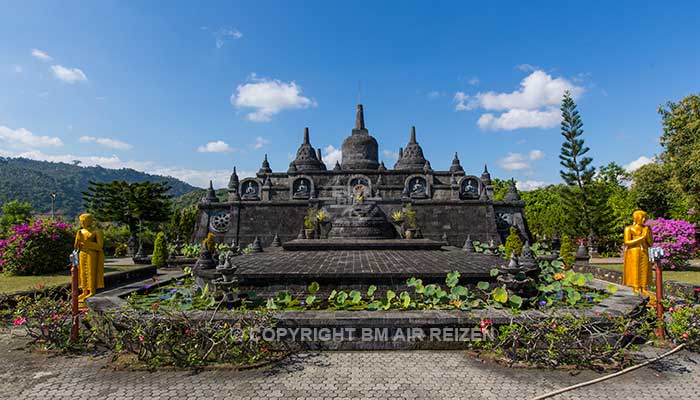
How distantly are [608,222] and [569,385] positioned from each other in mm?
27892

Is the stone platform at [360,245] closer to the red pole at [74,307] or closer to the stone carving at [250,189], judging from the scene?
the red pole at [74,307]

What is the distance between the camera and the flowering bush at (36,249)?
39.1 feet

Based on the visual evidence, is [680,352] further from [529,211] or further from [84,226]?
[529,211]

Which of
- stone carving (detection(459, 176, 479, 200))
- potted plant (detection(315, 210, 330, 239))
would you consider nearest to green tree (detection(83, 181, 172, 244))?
potted plant (detection(315, 210, 330, 239))

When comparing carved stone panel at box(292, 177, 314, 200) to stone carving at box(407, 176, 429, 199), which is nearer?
stone carving at box(407, 176, 429, 199)

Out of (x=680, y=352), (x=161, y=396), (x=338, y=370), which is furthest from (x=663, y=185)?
(x=161, y=396)

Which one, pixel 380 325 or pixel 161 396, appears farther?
pixel 380 325

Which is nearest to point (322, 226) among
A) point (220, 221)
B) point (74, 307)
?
point (220, 221)

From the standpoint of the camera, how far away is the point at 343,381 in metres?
4.37

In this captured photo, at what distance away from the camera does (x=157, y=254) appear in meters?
16.8

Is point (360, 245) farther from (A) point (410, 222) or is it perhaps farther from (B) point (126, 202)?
(B) point (126, 202)

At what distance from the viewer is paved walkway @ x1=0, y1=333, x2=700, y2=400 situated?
159 inches

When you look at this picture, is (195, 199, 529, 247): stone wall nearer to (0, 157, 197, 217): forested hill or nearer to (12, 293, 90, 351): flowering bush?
(12, 293, 90, 351): flowering bush

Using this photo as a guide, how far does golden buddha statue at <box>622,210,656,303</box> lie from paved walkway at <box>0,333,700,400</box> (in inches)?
69.5
